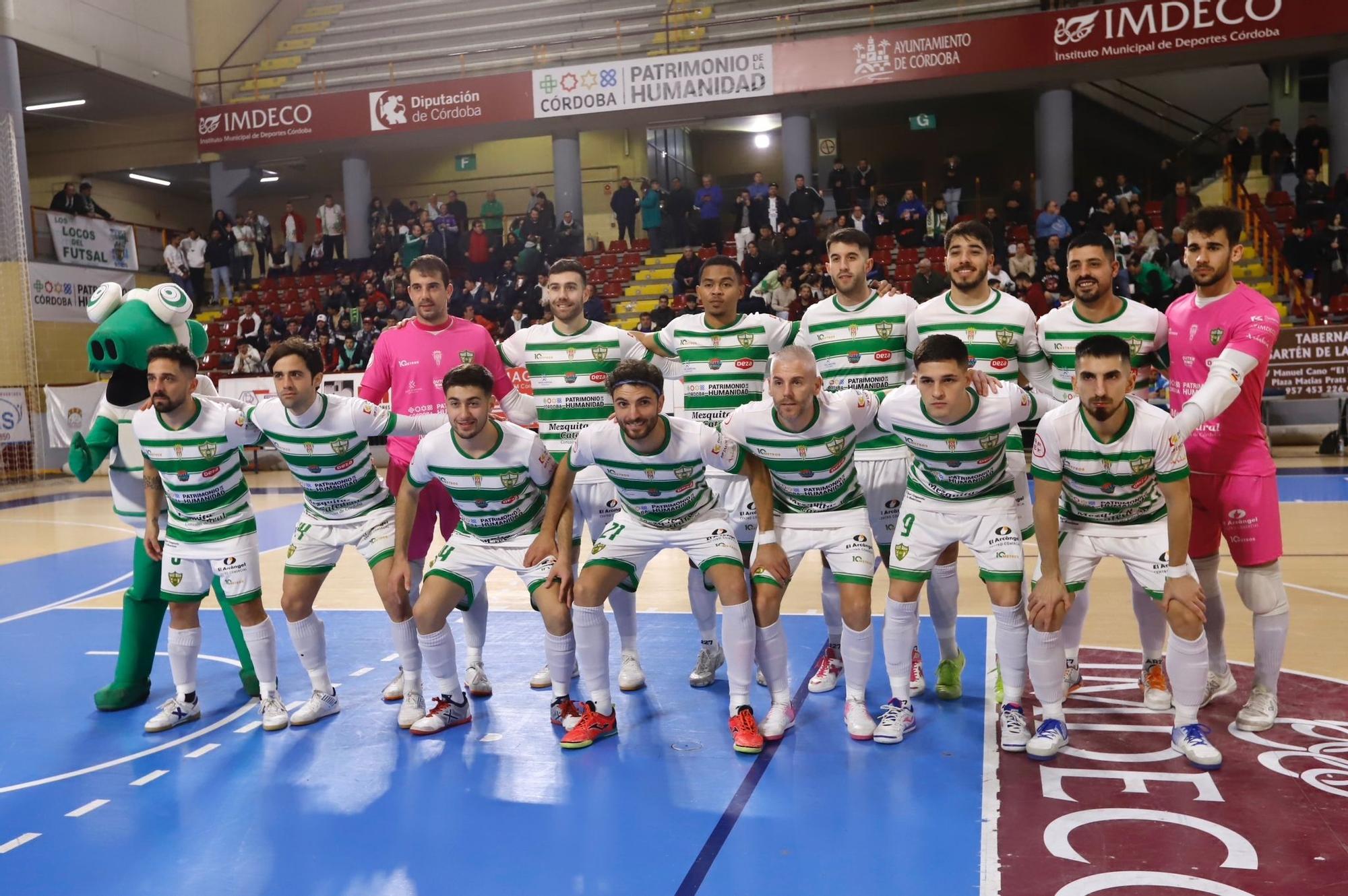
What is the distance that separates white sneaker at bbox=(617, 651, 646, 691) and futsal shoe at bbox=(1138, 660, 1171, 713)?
262 cm

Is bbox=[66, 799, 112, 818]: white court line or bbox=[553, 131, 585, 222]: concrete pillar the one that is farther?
bbox=[553, 131, 585, 222]: concrete pillar

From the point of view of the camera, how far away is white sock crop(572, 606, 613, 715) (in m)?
4.94

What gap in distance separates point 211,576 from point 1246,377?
5.29m

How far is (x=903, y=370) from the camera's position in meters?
5.58

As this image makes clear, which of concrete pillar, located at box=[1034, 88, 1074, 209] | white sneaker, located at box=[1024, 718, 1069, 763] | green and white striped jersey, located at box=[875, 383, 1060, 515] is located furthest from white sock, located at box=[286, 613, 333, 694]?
concrete pillar, located at box=[1034, 88, 1074, 209]

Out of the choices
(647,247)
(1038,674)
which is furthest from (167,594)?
(647,247)

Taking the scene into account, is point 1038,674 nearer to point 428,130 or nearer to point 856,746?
point 856,746

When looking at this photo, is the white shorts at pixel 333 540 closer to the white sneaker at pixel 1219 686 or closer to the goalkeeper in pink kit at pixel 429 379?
the goalkeeper in pink kit at pixel 429 379

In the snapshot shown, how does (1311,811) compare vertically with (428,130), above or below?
below

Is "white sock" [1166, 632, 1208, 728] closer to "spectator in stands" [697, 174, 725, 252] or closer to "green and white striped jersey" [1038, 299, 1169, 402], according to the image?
"green and white striped jersey" [1038, 299, 1169, 402]

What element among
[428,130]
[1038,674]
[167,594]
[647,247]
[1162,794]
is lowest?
[1162,794]

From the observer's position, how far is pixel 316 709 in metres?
5.40

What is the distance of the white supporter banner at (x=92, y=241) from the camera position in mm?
20797

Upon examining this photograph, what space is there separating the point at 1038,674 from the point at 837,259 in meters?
2.29
